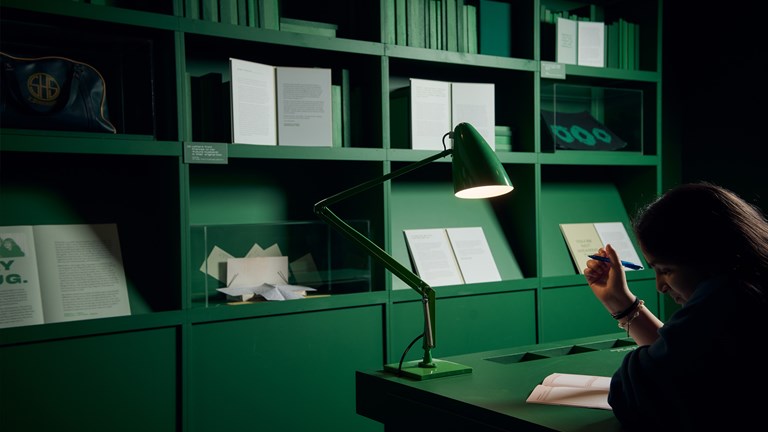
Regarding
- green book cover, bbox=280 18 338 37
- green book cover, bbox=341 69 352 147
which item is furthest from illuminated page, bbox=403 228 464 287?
green book cover, bbox=280 18 338 37

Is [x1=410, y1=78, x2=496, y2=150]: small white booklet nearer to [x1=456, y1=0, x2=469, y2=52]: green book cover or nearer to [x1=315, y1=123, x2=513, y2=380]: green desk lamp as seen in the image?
[x1=456, y1=0, x2=469, y2=52]: green book cover

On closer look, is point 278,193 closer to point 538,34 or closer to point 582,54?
point 538,34

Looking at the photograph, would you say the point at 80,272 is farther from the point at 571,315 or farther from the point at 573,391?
the point at 571,315

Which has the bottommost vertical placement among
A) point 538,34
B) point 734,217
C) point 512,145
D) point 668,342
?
point 668,342

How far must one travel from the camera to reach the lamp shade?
164cm

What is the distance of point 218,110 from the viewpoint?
2.71 meters

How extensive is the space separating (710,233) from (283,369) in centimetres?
178

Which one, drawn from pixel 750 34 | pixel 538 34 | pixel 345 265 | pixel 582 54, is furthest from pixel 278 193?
pixel 750 34

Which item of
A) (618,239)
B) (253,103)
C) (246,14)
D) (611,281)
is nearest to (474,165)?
(611,281)

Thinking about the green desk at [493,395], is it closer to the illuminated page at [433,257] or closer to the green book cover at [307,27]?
the illuminated page at [433,257]

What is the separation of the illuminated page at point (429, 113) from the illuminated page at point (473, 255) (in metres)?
0.45

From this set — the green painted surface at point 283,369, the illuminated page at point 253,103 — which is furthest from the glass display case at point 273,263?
the illuminated page at point 253,103

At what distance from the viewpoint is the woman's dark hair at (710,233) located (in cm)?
126

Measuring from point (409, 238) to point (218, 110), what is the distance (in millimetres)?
994
